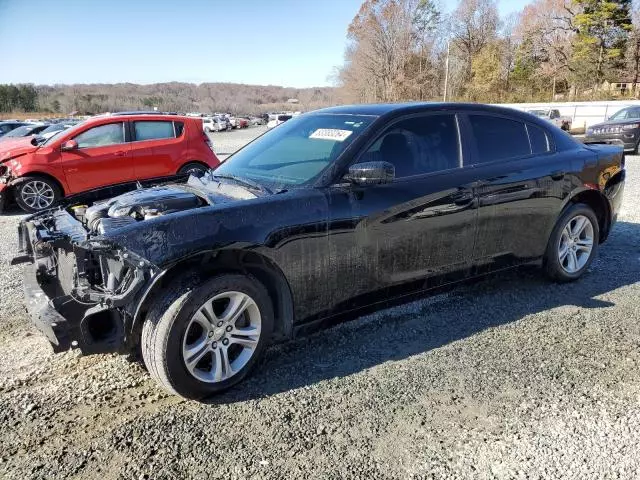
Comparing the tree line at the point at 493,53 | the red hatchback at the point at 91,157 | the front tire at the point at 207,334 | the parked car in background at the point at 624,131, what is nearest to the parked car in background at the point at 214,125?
the tree line at the point at 493,53

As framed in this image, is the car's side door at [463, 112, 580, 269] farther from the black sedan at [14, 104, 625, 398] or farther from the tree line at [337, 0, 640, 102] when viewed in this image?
the tree line at [337, 0, 640, 102]

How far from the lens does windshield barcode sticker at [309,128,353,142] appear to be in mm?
3436

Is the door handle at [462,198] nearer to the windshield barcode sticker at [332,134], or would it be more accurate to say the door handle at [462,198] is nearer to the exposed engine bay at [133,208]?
the windshield barcode sticker at [332,134]

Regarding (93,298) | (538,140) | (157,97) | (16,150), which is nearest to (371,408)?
(93,298)

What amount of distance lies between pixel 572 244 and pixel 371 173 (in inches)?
101

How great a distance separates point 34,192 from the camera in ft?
27.7

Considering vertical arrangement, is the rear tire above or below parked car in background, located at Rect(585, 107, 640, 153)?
below

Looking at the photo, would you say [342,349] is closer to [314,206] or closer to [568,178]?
[314,206]

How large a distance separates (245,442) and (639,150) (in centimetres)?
1787

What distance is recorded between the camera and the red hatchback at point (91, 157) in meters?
8.37

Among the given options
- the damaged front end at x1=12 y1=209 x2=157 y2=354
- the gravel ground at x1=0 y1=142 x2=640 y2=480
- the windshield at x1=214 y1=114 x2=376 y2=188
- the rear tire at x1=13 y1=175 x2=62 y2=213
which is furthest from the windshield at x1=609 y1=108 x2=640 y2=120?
the damaged front end at x1=12 y1=209 x2=157 y2=354

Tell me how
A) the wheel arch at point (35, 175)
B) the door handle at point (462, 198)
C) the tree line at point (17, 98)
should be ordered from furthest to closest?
1. the tree line at point (17, 98)
2. the wheel arch at point (35, 175)
3. the door handle at point (462, 198)

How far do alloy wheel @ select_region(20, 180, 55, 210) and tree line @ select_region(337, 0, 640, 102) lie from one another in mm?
42239

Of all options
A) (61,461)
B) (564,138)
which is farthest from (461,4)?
(61,461)
